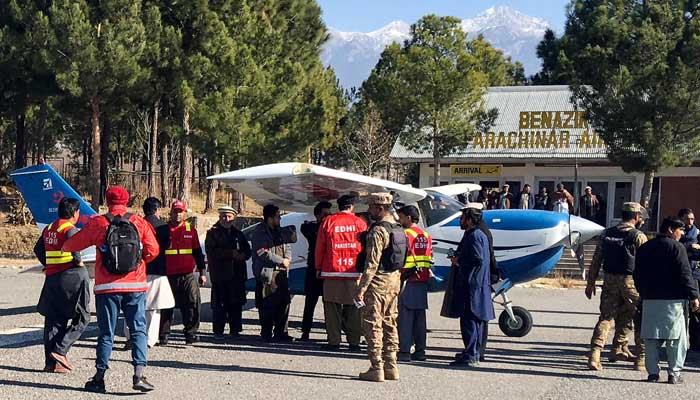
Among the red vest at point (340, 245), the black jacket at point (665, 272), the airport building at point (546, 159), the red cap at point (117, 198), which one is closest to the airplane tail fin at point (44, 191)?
the red vest at point (340, 245)

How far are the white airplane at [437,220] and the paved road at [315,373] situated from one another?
34.7 inches

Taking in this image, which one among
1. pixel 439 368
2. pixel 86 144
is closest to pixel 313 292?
pixel 439 368

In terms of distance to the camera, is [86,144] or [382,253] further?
[86,144]

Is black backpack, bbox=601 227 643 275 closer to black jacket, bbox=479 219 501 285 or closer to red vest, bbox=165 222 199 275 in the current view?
black jacket, bbox=479 219 501 285

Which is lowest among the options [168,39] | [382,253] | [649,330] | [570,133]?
[649,330]

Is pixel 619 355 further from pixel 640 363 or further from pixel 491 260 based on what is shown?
pixel 491 260

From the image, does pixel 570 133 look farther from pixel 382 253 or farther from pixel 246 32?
pixel 382 253

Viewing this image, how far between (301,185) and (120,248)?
3.33 metres

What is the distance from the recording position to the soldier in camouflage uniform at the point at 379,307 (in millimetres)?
7535

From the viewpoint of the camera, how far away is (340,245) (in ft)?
28.8

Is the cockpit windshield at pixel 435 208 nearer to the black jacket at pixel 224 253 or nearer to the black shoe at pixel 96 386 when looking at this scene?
the black jacket at pixel 224 253

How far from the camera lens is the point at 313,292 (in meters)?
10.0

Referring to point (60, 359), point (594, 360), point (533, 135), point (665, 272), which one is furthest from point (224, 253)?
point (533, 135)

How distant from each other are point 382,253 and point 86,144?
39.1 metres
